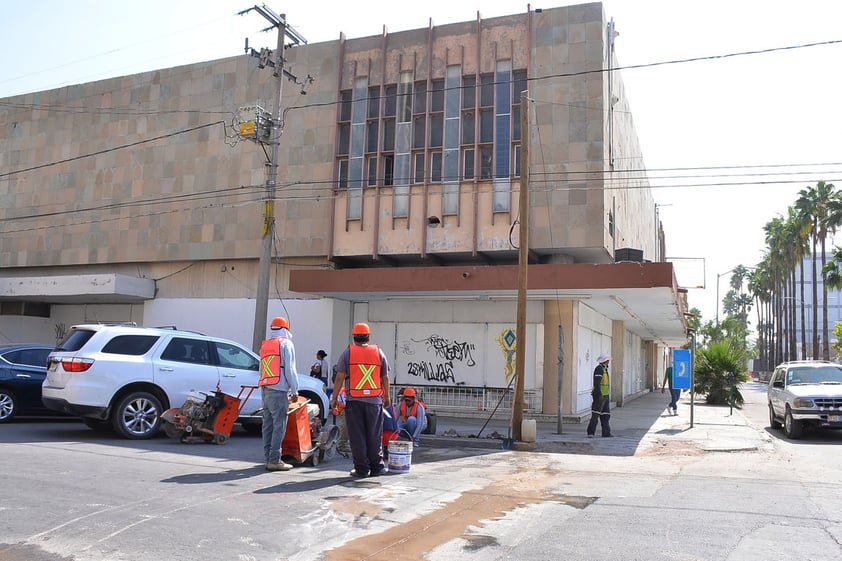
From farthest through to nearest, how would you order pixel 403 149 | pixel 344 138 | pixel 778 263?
pixel 778 263, pixel 344 138, pixel 403 149

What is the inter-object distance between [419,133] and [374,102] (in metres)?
1.75

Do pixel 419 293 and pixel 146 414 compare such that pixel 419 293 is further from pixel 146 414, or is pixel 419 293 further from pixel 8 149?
pixel 8 149

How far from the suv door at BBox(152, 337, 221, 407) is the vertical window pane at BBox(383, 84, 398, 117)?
32.6ft

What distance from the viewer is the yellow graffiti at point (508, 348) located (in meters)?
17.8

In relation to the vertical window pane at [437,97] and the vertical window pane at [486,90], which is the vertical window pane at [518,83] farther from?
the vertical window pane at [437,97]

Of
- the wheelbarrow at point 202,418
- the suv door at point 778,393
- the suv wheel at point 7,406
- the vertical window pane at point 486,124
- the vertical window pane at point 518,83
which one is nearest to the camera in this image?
the wheelbarrow at point 202,418

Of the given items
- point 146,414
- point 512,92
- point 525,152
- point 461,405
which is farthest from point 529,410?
point 146,414

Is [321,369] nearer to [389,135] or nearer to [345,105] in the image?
[389,135]

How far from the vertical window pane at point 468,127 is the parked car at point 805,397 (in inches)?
384

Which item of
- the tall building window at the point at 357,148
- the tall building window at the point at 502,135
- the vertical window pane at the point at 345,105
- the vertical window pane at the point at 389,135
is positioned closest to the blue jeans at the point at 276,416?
the tall building window at the point at 502,135

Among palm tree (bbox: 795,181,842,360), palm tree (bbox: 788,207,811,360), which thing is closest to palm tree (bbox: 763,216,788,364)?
palm tree (bbox: 788,207,811,360)

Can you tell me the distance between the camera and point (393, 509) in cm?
662

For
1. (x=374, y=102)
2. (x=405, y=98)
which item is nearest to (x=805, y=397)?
(x=405, y=98)

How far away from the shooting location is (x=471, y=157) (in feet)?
62.2
